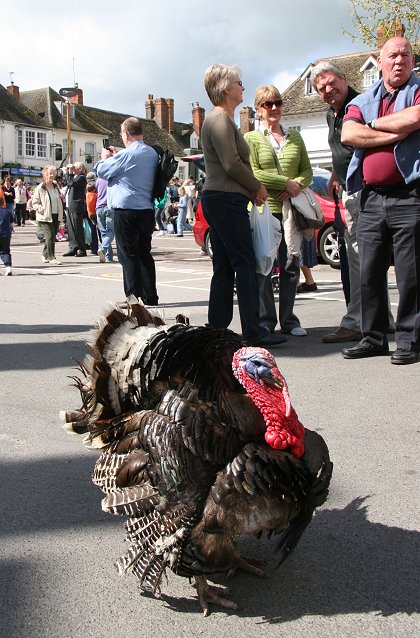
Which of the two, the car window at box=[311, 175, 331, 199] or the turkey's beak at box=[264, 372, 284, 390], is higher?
the car window at box=[311, 175, 331, 199]

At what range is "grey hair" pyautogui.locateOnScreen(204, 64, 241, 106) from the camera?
223 inches

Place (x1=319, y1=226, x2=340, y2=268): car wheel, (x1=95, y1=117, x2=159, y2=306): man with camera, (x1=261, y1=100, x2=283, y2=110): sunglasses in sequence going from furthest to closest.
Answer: (x1=319, y1=226, x2=340, y2=268): car wheel, (x1=95, y1=117, x2=159, y2=306): man with camera, (x1=261, y1=100, x2=283, y2=110): sunglasses

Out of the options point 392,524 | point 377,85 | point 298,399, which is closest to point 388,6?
point 377,85

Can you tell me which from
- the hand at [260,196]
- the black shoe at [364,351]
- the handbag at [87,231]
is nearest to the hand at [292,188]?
the hand at [260,196]

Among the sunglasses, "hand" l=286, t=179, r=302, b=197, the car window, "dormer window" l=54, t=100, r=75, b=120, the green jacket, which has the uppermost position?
"dormer window" l=54, t=100, r=75, b=120

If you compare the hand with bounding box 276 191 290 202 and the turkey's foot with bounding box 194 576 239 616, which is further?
the hand with bounding box 276 191 290 202

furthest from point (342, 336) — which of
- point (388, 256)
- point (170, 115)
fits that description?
point (170, 115)

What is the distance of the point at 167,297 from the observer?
9.75 metres

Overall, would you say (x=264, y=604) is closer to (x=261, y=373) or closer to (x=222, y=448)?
(x=222, y=448)

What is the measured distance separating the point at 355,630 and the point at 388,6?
2400cm

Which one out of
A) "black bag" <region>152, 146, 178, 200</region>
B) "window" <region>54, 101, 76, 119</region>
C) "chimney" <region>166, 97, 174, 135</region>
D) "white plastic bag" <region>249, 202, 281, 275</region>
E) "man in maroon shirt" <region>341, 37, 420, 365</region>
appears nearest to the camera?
"man in maroon shirt" <region>341, 37, 420, 365</region>

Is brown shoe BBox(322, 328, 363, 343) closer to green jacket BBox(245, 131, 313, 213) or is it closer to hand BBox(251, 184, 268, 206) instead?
green jacket BBox(245, 131, 313, 213)

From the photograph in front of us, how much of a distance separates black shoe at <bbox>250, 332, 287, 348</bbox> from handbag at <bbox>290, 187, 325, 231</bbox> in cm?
110

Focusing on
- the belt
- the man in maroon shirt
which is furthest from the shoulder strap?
the belt
